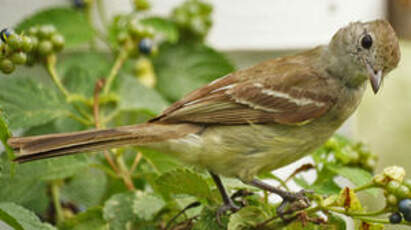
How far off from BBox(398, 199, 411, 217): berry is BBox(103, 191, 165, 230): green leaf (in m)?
0.75

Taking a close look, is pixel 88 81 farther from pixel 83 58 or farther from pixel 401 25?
pixel 401 25

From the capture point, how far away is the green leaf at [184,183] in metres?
1.59

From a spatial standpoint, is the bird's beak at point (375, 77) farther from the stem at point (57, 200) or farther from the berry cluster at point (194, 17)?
the stem at point (57, 200)

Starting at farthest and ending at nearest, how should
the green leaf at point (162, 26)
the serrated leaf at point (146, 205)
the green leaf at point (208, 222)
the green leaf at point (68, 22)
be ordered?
the green leaf at point (162, 26) < the green leaf at point (68, 22) < the serrated leaf at point (146, 205) < the green leaf at point (208, 222)

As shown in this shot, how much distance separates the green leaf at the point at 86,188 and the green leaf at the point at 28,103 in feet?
1.23

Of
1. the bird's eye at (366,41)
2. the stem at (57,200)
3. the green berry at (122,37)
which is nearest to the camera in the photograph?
the bird's eye at (366,41)

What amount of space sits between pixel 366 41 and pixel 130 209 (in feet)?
3.13

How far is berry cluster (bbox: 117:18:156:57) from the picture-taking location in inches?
94.1

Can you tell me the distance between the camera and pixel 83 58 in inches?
109

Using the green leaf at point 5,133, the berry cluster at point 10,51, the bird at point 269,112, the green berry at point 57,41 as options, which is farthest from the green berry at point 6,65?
the green berry at point 57,41

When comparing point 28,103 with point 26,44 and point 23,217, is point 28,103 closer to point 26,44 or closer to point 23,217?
point 26,44

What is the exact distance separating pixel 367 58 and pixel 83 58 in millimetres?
1346

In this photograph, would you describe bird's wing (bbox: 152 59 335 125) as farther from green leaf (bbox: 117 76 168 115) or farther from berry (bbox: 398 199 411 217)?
berry (bbox: 398 199 411 217)

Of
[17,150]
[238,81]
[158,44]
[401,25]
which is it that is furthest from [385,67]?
[401,25]
